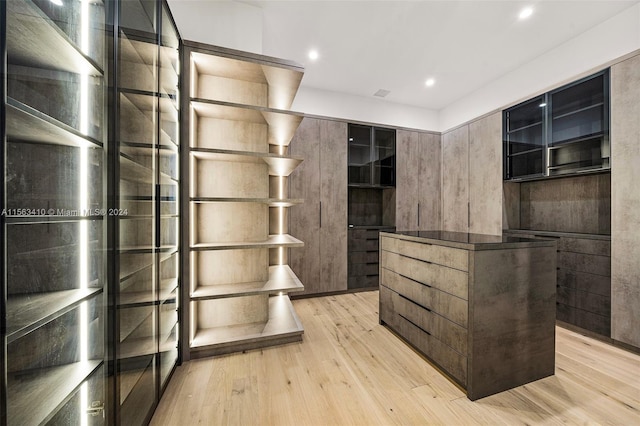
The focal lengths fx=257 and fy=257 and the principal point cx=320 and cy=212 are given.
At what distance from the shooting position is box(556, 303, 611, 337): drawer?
233cm

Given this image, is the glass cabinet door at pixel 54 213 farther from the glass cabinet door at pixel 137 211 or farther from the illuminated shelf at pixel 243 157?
the illuminated shelf at pixel 243 157

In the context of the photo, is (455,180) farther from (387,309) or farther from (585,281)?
(387,309)

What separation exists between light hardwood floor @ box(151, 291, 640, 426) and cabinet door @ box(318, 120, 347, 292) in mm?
1434

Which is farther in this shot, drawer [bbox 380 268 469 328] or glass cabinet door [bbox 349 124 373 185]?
glass cabinet door [bbox 349 124 373 185]

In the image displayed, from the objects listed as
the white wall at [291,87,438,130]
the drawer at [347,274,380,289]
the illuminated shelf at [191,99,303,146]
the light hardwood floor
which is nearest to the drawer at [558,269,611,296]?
the light hardwood floor

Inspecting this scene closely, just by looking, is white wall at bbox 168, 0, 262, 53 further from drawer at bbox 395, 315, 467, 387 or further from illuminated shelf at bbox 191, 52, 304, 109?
drawer at bbox 395, 315, 467, 387

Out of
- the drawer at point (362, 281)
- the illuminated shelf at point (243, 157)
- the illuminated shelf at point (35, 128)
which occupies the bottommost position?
the drawer at point (362, 281)

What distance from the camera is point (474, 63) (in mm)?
3195

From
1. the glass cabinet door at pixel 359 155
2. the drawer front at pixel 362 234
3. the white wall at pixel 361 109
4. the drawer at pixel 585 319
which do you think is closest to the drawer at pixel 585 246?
the drawer at pixel 585 319

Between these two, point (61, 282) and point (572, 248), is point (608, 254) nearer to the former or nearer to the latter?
point (572, 248)

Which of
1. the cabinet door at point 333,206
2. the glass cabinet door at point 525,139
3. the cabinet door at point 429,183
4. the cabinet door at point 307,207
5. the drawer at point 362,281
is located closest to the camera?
the glass cabinet door at point 525,139

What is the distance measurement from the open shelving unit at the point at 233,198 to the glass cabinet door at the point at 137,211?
516mm

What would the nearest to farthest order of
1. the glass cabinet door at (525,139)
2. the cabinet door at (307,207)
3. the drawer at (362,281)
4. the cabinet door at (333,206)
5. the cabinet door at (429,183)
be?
the glass cabinet door at (525,139), the cabinet door at (307,207), the cabinet door at (333,206), the drawer at (362,281), the cabinet door at (429,183)

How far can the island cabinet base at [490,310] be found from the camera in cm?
156
